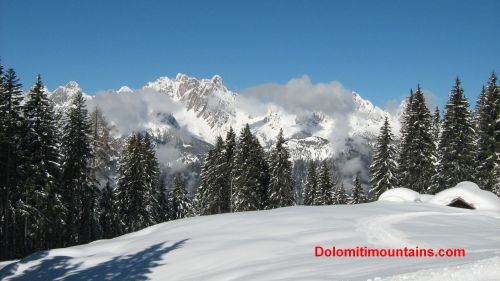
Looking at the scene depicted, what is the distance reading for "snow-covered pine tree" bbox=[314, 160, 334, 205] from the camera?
5941 cm

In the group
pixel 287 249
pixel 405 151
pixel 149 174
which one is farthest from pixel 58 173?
pixel 405 151

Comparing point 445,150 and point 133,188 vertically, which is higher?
point 445,150

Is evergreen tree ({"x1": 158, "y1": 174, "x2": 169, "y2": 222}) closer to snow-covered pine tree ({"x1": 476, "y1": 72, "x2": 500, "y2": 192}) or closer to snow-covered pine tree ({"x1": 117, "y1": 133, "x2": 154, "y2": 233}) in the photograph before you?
snow-covered pine tree ({"x1": 117, "y1": 133, "x2": 154, "y2": 233})

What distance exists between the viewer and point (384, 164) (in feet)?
156

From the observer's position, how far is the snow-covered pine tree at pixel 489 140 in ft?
137

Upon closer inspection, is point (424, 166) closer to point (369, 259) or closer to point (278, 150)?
point (278, 150)

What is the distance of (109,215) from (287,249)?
43644 millimetres

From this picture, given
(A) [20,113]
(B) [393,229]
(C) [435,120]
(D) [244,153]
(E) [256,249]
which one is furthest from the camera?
(C) [435,120]

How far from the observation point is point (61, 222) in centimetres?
3684

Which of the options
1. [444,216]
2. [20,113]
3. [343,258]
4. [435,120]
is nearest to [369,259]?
[343,258]

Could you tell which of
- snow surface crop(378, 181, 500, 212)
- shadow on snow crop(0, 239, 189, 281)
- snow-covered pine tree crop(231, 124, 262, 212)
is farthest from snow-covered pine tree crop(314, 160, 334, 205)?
shadow on snow crop(0, 239, 189, 281)

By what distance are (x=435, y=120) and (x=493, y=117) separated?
99.6 feet

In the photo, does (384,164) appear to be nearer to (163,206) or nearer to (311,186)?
(311,186)

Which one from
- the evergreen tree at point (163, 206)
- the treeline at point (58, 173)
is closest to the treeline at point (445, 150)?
the treeline at point (58, 173)
